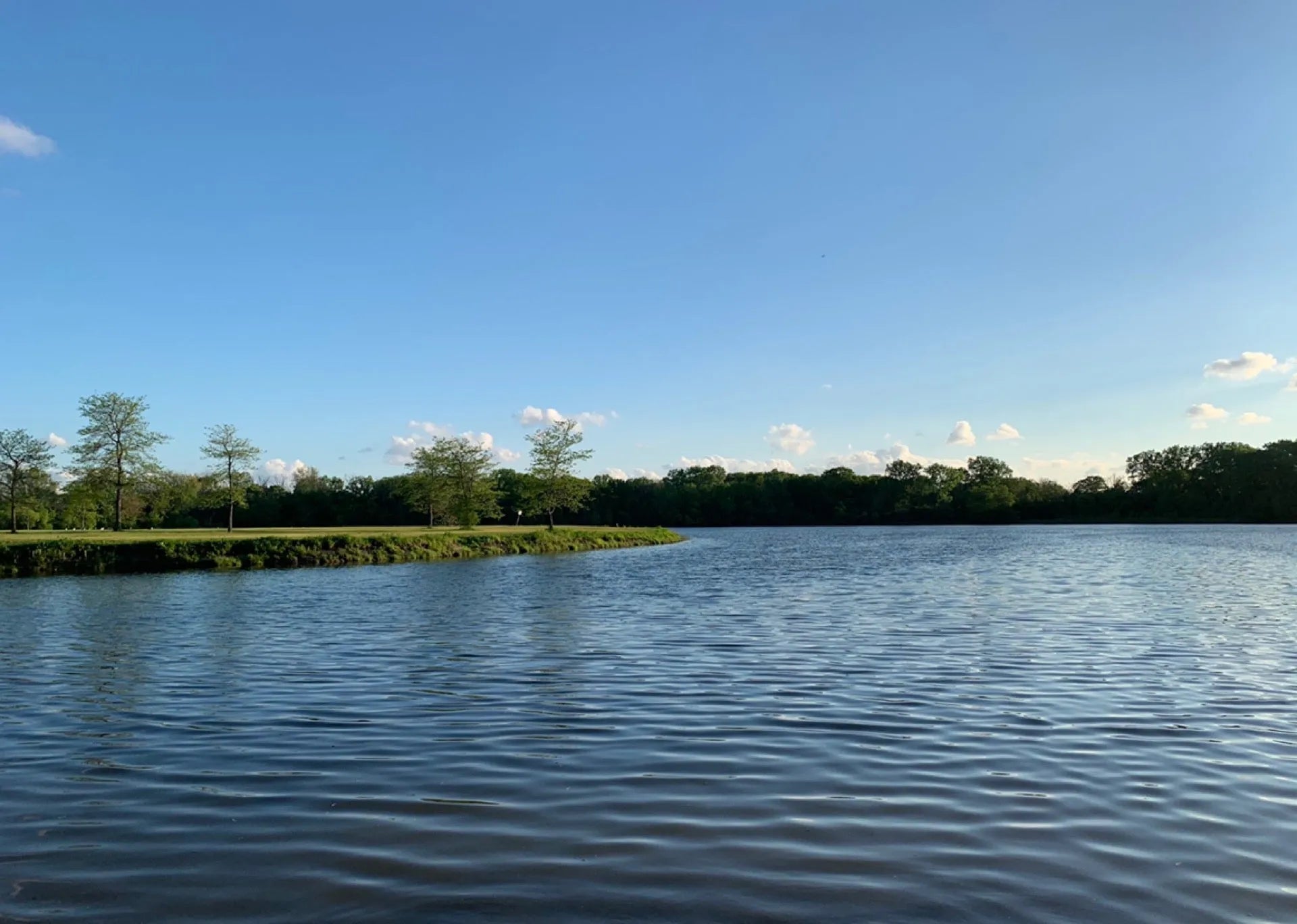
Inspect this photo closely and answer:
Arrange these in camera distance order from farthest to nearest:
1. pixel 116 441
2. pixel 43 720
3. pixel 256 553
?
pixel 116 441
pixel 256 553
pixel 43 720

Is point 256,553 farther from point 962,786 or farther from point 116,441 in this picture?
point 962,786

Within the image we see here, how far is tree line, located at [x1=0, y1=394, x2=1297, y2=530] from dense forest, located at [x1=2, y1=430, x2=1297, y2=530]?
23cm

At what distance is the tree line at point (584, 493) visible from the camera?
59531 millimetres

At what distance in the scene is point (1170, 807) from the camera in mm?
6812

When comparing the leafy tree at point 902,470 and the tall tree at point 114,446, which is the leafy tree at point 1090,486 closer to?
the leafy tree at point 902,470

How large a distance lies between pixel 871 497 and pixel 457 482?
314 ft

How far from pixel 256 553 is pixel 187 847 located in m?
35.9

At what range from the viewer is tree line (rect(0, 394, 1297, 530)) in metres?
59.5

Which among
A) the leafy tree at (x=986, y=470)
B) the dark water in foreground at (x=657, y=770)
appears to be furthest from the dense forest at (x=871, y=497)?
the dark water in foreground at (x=657, y=770)

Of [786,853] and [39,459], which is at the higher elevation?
[39,459]

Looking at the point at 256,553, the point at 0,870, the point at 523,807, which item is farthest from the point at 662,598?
the point at 256,553

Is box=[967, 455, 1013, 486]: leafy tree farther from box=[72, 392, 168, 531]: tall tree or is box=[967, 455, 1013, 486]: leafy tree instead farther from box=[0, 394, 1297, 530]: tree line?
box=[72, 392, 168, 531]: tall tree

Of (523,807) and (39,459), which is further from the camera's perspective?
(39,459)

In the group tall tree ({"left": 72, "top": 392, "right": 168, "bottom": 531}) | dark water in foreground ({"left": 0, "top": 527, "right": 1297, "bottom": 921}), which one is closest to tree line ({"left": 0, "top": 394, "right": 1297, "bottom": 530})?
tall tree ({"left": 72, "top": 392, "right": 168, "bottom": 531})
